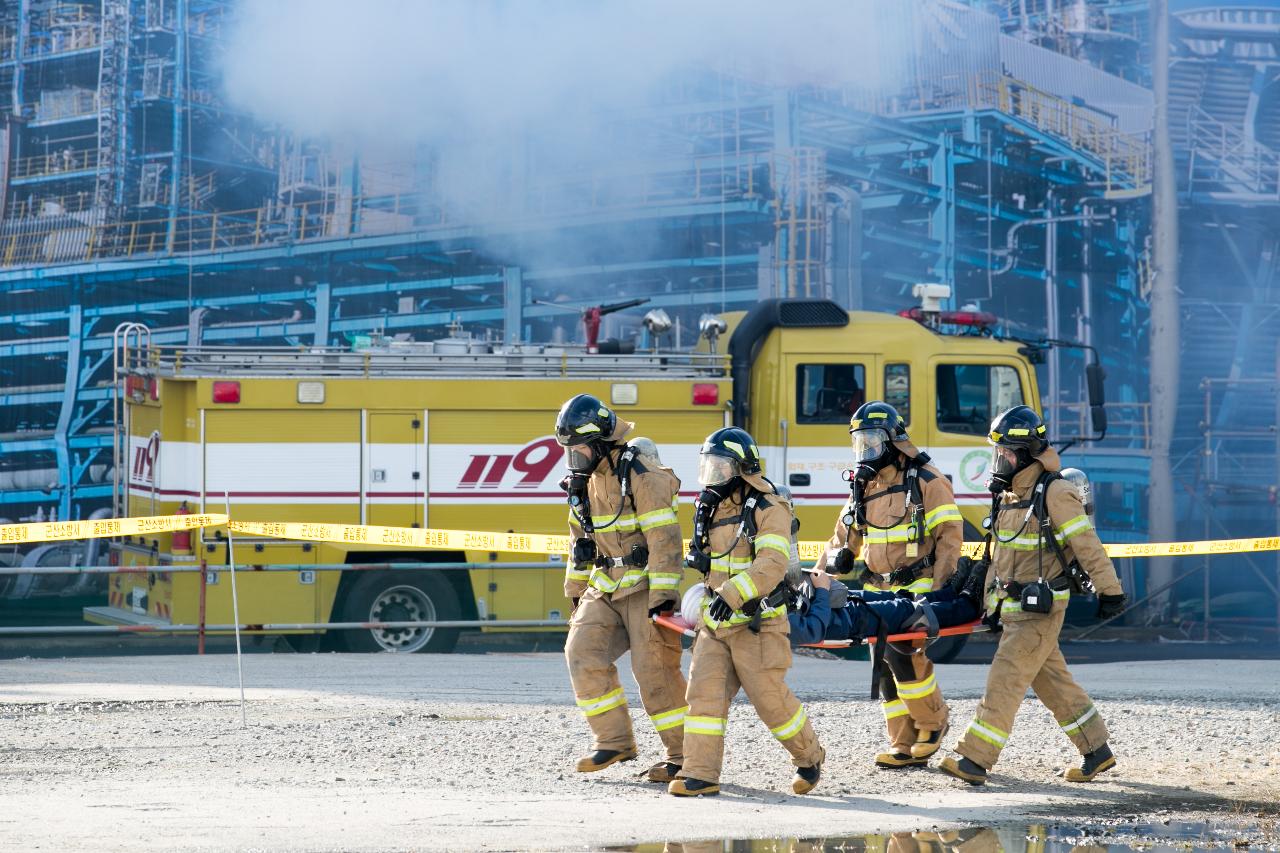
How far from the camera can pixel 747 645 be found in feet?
22.7

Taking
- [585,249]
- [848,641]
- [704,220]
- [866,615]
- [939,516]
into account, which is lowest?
[848,641]

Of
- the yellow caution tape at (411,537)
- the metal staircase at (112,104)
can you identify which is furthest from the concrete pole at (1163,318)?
the metal staircase at (112,104)

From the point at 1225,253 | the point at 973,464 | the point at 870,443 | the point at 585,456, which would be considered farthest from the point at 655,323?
the point at 1225,253

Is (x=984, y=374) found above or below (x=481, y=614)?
above

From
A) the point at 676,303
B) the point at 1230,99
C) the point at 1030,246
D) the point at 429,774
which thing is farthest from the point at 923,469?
the point at 1230,99

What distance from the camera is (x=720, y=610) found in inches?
270

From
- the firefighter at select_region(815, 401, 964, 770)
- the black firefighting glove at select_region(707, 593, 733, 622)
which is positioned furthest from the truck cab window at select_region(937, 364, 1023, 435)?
the black firefighting glove at select_region(707, 593, 733, 622)

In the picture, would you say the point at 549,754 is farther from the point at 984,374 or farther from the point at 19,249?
the point at 19,249

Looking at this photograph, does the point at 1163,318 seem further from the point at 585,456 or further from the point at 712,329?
the point at 585,456

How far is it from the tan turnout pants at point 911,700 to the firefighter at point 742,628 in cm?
89

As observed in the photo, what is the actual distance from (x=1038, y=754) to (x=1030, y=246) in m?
11.1

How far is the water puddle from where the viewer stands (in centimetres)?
607

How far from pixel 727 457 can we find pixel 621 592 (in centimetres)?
94

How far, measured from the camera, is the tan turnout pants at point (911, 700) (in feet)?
25.3
